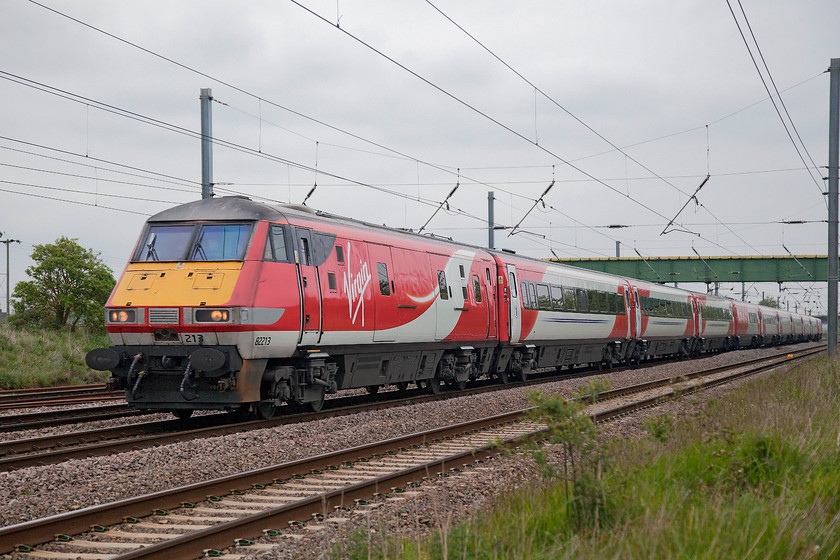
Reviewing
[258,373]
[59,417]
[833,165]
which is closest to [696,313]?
[833,165]

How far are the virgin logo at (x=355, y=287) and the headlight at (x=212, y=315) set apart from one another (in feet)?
9.30

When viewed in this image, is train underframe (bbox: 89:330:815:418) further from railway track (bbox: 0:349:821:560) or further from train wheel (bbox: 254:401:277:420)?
railway track (bbox: 0:349:821:560)

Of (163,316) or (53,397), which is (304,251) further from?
(53,397)

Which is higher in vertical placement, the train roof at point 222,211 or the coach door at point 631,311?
the train roof at point 222,211

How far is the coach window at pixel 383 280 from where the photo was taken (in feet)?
51.7

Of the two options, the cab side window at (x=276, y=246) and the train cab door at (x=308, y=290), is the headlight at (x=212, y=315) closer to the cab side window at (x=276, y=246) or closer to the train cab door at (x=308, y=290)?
the cab side window at (x=276, y=246)

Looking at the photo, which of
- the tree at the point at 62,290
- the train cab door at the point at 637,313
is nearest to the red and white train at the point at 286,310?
the train cab door at the point at 637,313

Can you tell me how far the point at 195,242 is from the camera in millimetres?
13211

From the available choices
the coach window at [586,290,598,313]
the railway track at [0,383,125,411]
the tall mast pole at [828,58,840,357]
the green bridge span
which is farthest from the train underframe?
the green bridge span

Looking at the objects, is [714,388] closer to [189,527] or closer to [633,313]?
[633,313]

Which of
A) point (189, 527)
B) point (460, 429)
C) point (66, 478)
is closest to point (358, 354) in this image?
point (460, 429)

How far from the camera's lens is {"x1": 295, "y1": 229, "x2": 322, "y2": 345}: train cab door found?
13.4 m

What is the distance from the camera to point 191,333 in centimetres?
1235

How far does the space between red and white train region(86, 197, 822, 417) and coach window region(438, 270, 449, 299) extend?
26 mm
